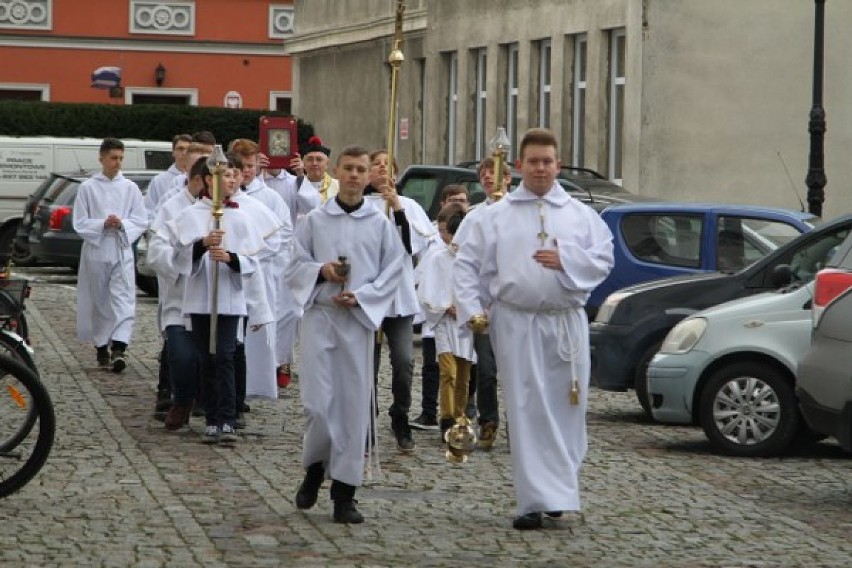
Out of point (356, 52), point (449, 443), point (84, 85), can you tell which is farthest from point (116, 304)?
point (84, 85)

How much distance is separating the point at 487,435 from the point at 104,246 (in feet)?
21.3

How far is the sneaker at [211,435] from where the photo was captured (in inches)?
536

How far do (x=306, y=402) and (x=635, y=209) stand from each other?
7458 mm

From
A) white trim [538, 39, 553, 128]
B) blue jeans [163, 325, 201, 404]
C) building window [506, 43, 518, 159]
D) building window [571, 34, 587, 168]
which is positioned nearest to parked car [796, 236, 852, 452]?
blue jeans [163, 325, 201, 404]

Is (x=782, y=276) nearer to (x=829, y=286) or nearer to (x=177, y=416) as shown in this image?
(x=829, y=286)

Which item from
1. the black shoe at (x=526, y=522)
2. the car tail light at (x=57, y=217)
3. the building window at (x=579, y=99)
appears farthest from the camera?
the building window at (x=579, y=99)

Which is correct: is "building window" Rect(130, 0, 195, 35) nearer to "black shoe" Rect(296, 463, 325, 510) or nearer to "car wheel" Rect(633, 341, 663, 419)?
"car wheel" Rect(633, 341, 663, 419)

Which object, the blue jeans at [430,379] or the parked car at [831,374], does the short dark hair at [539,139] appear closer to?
the parked car at [831,374]

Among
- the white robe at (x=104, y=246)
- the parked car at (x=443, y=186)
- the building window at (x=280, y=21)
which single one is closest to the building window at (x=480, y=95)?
the parked car at (x=443, y=186)

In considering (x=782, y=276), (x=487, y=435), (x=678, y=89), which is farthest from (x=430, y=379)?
(x=678, y=89)

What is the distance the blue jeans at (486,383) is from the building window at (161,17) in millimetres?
44394

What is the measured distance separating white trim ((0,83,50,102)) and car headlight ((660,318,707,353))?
4341 centimetres

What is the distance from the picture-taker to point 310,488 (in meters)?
10.8

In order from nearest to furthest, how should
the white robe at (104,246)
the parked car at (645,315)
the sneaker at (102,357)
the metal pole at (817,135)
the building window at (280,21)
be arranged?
the parked car at (645,315) < the sneaker at (102,357) < the white robe at (104,246) < the metal pole at (817,135) < the building window at (280,21)
